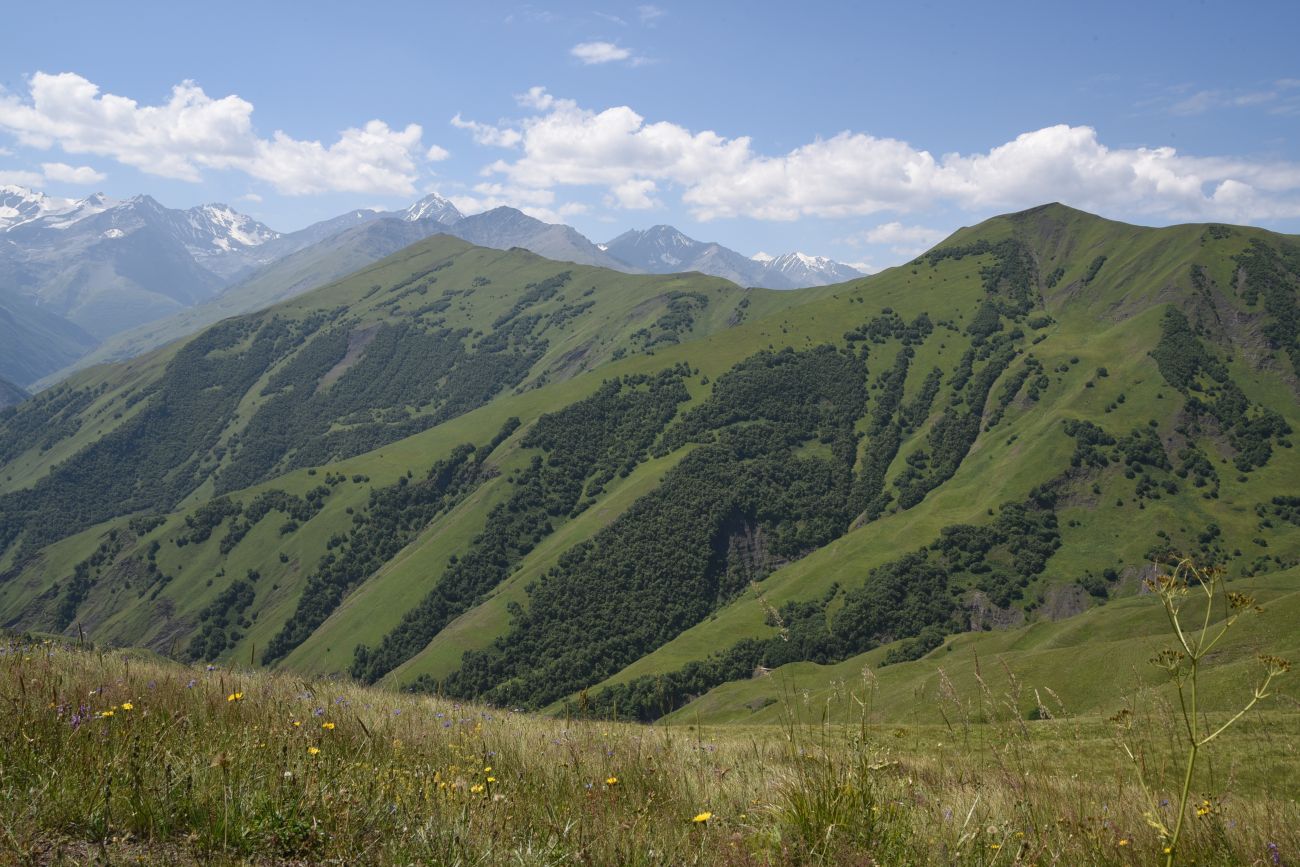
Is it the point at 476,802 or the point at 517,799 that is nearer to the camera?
the point at 476,802

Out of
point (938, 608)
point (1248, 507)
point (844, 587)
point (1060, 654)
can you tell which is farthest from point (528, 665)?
point (1248, 507)

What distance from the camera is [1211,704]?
5303 centimetres

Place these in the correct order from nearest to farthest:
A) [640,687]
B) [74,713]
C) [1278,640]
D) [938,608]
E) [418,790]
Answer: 1. [418,790]
2. [74,713]
3. [1278,640]
4. [640,687]
5. [938,608]

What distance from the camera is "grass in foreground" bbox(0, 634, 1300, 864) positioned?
5.18 m

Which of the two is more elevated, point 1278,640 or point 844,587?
point 1278,640

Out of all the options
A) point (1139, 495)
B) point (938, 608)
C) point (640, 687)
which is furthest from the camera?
point (1139, 495)

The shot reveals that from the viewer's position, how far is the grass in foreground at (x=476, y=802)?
17.0 feet

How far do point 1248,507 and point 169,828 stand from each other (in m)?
239

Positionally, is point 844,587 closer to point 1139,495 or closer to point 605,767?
point 1139,495

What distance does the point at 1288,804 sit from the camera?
755 centimetres

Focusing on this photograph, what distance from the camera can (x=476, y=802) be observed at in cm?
605

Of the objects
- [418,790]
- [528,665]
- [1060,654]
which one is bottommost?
[528,665]

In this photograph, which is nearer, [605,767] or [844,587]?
[605,767]

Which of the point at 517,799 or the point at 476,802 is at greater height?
the point at 476,802
